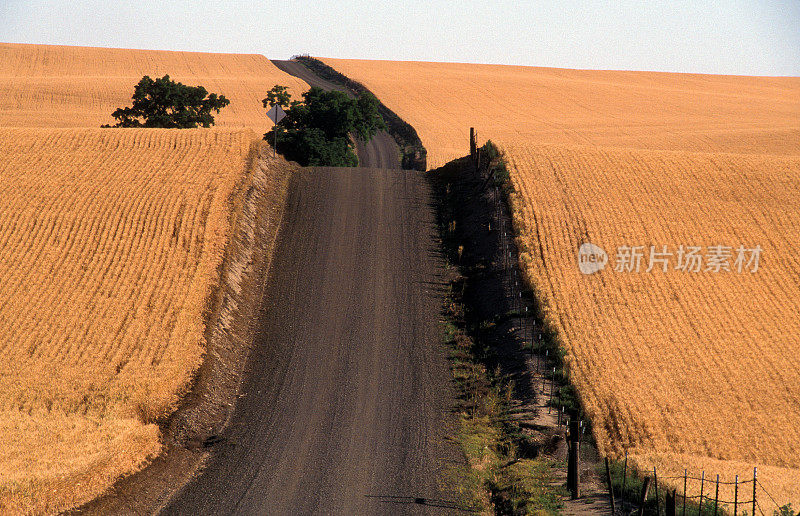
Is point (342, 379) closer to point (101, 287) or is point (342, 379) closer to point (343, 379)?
point (343, 379)

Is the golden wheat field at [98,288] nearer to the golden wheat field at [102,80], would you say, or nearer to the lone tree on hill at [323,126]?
the lone tree on hill at [323,126]

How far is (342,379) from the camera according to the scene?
822 inches

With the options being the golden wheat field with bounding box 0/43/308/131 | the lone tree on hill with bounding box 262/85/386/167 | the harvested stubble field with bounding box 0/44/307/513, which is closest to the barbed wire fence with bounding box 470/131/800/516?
the lone tree on hill with bounding box 262/85/386/167

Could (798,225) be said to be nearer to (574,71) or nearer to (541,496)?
(541,496)

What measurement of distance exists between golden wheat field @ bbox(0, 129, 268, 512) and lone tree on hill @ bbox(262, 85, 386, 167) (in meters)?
4.39

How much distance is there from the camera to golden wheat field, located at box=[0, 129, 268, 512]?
15.8m

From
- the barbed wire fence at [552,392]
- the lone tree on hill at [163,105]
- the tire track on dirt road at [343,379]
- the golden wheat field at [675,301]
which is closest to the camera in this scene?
the barbed wire fence at [552,392]

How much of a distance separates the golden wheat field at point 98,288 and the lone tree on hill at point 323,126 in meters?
4.39

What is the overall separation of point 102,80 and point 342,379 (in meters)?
76.6

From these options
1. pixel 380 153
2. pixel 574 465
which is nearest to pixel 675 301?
pixel 574 465

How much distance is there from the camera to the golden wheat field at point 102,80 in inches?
2630

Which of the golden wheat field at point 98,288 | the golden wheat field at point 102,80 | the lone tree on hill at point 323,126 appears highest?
the golden wheat field at point 102,80

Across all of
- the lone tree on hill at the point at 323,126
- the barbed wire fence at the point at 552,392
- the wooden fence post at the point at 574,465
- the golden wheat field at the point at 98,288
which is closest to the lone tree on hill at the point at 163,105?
the lone tree on hill at the point at 323,126

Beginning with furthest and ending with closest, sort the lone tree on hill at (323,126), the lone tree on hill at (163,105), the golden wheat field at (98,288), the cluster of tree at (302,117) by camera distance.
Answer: the lone tree on hill at (163,105) → the cluster of tree at (302,117) → the lone tree on hill at (323,126) → the golden wheat field at (98,288)
